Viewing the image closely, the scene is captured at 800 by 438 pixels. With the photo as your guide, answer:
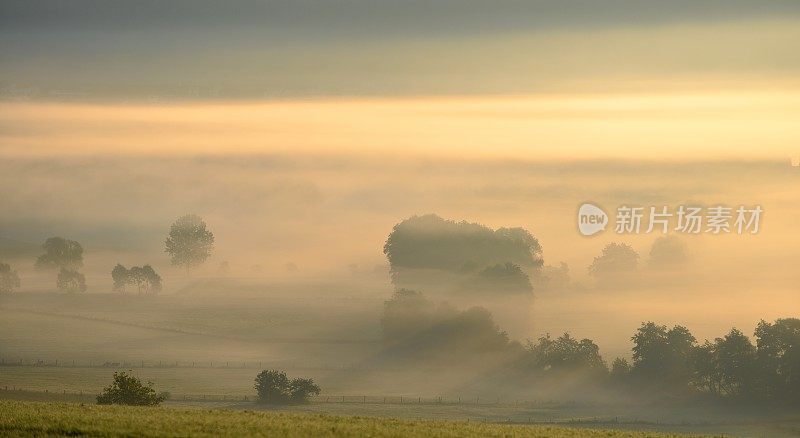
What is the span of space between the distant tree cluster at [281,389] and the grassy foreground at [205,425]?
42.0 m

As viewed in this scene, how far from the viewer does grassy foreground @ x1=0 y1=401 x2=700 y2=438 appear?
183ft

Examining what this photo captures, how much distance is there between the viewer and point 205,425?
2282 inches

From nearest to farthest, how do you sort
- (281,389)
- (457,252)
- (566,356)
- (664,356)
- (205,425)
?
(205,425), (281,389), (664,356), (566,356), (457,252)

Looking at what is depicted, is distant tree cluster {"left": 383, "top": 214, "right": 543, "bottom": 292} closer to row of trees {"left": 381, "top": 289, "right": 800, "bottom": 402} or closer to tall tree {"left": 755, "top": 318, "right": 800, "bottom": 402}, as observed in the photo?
row of trees {"left": 381, "top": 289, "right": 800, "bottom": 402}

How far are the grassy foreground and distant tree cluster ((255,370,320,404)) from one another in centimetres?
4199

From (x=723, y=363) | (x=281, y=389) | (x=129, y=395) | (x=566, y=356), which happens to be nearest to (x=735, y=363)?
(x=723, y=363)

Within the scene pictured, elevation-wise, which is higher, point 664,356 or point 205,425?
point 664,356

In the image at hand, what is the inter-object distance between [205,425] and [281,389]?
52.8 m

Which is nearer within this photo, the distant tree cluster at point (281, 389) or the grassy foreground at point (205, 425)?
the grassy foreground at point (205, 425)

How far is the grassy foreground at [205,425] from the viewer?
2192 inches

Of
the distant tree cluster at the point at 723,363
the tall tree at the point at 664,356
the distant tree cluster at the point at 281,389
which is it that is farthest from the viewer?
the tall tree at the point at 664,356

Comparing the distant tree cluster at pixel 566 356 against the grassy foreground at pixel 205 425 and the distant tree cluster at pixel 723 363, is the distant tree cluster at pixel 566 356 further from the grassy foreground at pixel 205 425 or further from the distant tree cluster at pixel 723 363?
the grassy foreground at pixel 205 425

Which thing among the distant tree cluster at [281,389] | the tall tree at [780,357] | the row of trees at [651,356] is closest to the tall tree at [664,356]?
the row of trees at [651,356]

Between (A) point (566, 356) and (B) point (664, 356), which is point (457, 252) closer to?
(A) point (566, 356)
